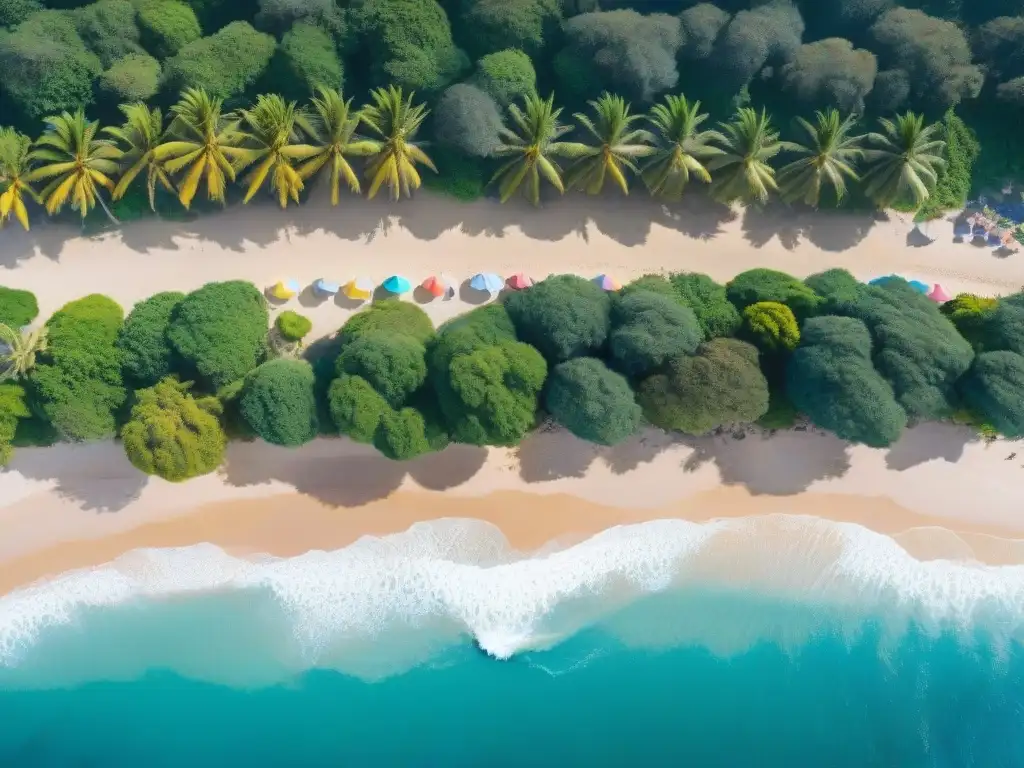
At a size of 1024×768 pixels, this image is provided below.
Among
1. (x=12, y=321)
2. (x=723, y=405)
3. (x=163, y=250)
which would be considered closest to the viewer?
(x=723, y=405)

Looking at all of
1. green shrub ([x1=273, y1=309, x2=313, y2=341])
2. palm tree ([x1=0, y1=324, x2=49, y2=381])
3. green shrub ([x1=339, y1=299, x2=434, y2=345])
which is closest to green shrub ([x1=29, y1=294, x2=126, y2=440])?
palm tree ([x1=0, y1=324, x2=49, y2=381])

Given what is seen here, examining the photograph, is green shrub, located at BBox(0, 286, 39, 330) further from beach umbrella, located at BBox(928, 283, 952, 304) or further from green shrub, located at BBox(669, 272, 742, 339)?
beach umbrella, located at BBox(928, 283, 952, 304)

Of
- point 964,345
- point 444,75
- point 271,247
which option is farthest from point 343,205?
point 964,345

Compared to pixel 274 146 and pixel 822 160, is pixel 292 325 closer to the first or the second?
pixel 274 146

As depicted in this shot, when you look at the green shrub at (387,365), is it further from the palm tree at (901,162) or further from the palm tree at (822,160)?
the palm tree at (901,162)

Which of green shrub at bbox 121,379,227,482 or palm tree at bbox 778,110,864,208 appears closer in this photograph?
green shrub at bbox 121,379,227,482

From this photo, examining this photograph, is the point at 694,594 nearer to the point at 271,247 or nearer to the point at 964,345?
the point at 964,345

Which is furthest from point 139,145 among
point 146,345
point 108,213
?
point 146,345
